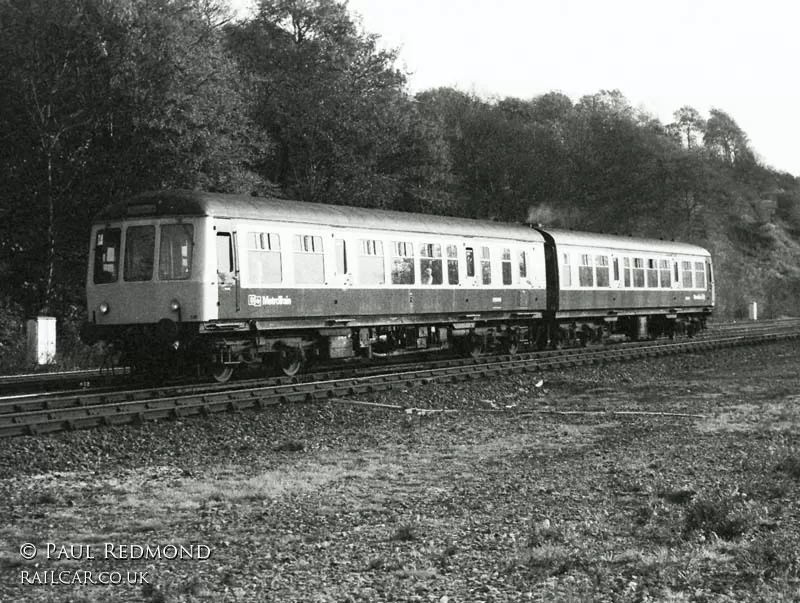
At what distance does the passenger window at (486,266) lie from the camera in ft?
77.3

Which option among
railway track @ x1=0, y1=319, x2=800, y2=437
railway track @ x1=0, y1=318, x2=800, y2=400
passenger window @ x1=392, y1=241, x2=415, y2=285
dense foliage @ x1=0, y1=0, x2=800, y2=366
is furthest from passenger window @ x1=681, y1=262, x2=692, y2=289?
railway track @ x1=0, y1=318, x2=800, y2=400

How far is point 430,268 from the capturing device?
71.3 ft

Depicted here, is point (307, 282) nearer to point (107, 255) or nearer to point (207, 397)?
point (107, 255)

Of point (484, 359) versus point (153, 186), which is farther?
point (153, 186)

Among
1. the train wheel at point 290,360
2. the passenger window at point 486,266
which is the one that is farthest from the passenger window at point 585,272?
the train wheel at point 290,360

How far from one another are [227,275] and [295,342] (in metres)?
2.37

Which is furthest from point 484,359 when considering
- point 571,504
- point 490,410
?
point 571,504

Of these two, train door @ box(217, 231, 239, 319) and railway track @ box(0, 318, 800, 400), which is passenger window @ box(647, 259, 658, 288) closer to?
railway track @ box(0, 318, 800, 400)

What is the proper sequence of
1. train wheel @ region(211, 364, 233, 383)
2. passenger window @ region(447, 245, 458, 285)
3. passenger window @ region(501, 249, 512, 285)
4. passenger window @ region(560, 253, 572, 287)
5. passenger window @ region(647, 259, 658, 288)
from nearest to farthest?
train wheel @ region(211, 364, 233, 383) < passenger window @ region(447, 245, 458, 285) < passenger window @ region(501, 249, 512, 285) < passenger window @ region(560, 253, 572, 287) < passenger window @ region(647, 259, 658, 288)

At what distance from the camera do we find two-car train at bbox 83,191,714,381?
653 inches

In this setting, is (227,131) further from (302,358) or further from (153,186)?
(302,358)

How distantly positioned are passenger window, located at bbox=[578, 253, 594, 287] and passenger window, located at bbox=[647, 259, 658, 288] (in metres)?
3.91

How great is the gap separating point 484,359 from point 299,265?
21.4ft

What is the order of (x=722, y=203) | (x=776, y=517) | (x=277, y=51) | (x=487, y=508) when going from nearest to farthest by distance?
1. (x=776, y=517)
2. (x=487, y=508)
3. (x=277, y=51)
4. (x=722, y=203)
